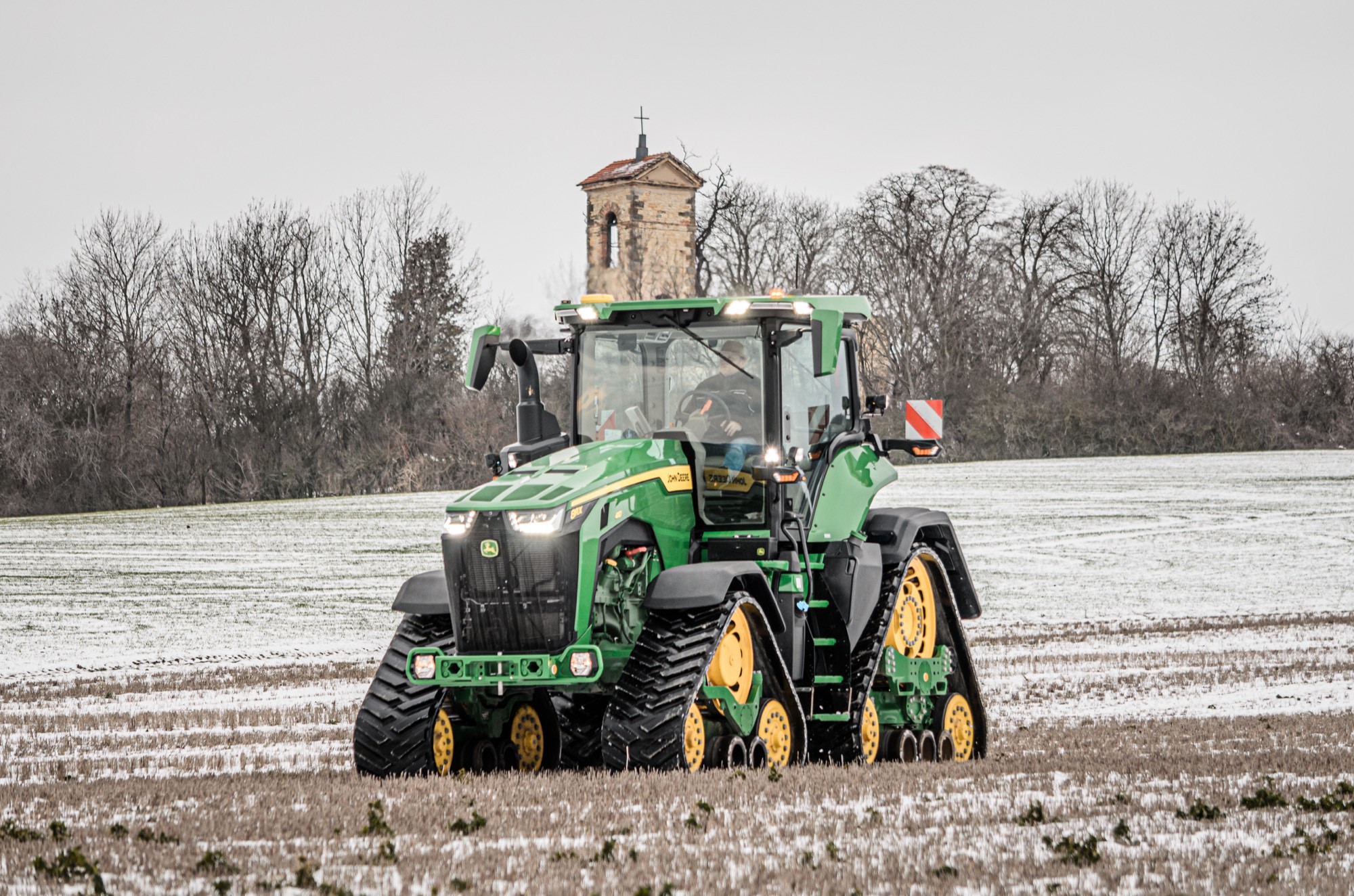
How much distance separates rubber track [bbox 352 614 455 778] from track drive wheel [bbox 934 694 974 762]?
3.51 m

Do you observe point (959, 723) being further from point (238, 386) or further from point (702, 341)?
point (238, 386)

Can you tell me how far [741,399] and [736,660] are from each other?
1558 millimetres

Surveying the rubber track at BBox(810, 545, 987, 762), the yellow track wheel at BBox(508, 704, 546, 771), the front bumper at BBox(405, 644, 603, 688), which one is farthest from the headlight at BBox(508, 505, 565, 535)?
the rubber track at BBox(810, 545, 987, 762)

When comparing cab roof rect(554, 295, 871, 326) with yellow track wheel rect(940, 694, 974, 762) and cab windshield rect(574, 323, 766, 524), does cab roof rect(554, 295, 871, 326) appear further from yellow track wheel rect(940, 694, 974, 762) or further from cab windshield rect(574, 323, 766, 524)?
yellow track wheel rect(940, 694, 974, 762)

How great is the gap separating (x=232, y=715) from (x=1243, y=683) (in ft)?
28.1

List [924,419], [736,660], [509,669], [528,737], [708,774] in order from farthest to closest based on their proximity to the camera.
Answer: [924,419]
[528,737]
[736,660]
[509,669]
[708,774]

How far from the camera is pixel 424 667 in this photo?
8422 millimetres

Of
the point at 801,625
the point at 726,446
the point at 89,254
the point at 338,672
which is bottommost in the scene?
the point at 338,672

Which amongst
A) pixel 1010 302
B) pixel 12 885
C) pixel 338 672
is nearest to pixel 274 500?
pixel 1010 302

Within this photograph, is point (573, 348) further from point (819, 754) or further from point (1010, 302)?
point (1010, 302)

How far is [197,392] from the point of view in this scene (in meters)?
57.2

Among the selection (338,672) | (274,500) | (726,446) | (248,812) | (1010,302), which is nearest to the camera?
(248,812)

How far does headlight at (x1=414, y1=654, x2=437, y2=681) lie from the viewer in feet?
27.6

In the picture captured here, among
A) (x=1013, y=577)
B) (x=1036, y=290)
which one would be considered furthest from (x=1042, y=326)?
(x=1013, y=577)
